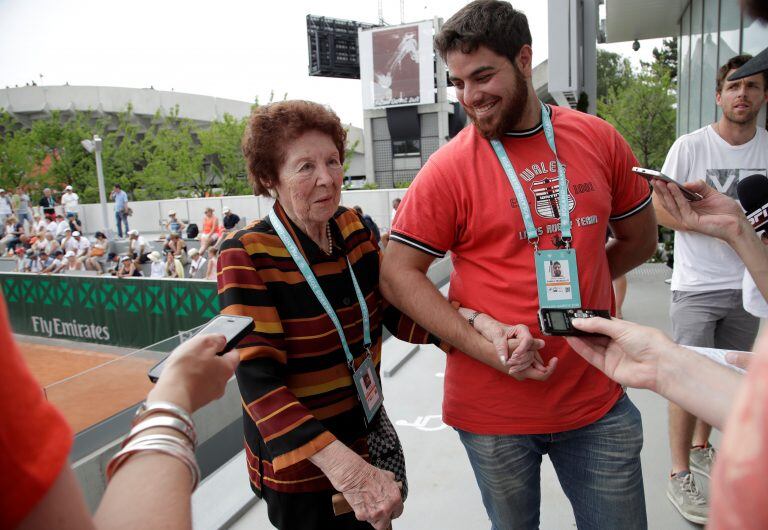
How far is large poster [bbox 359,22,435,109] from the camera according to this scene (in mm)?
48250

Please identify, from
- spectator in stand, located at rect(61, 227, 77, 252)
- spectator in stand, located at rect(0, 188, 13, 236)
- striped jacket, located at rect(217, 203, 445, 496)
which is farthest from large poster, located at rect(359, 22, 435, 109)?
striped jacket, located at rect(217, 203, 445, 496)

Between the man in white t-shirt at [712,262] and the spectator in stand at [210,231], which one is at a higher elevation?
the man in white t-shirt at [712,262]

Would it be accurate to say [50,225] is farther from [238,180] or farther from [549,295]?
[549,295]

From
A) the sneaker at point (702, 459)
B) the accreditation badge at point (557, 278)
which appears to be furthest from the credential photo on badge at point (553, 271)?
the sneaker at point (702, 459)

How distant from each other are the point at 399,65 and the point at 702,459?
164ft

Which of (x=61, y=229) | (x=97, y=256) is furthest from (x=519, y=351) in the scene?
(x=61, y=229)

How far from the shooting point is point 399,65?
160ft

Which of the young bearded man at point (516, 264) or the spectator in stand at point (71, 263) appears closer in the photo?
the young bearded man at point (516, 264)

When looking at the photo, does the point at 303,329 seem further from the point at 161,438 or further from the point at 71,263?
the point at 71,263

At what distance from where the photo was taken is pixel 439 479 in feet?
10.6

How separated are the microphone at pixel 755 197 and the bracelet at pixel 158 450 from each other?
2.21 metres

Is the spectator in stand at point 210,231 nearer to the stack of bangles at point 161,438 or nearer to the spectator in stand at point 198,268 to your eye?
the spectator in stand at point 198,268

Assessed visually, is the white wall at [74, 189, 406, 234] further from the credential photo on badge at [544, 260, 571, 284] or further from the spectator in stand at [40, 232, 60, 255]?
the credential photo on badge at [544, 260, 571, 284]

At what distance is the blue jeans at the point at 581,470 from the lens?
177cm
